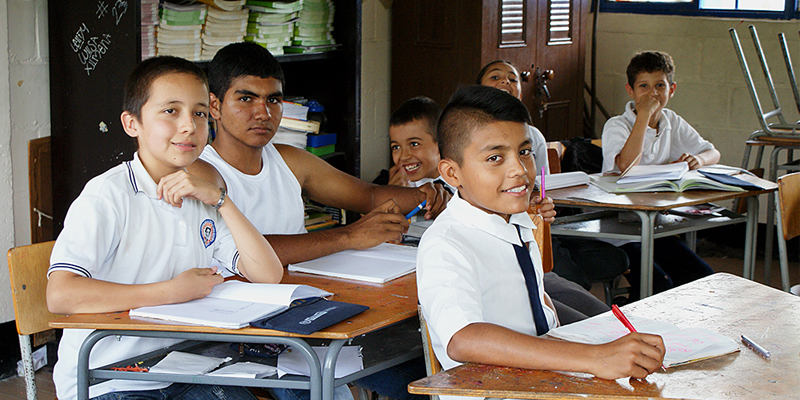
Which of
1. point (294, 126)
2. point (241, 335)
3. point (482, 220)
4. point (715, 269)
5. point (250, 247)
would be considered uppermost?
point (294, 126)

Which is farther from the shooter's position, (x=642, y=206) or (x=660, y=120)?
(x=660, y=120)

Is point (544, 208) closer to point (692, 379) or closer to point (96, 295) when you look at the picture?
point (692, 379)

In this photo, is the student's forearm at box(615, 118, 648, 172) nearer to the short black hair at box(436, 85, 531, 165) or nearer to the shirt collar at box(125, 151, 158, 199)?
the short black hair at box(436, 85, 531, 165)

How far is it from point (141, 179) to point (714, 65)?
4.11m

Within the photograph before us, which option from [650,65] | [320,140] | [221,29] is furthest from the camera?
[320,140]

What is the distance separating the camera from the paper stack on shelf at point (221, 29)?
288 cm

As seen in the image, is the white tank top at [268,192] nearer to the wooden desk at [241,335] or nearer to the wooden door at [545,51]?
the wooden desk at [241,335]

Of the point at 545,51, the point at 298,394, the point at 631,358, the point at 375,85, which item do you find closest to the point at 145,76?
the point at 298,394

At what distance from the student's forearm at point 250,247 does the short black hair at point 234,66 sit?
0.55 meters

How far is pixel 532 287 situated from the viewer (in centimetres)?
152

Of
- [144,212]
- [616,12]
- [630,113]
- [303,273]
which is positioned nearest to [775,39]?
[616,12]

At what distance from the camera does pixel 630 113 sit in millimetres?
3422

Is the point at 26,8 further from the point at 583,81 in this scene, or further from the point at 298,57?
the point at 583,81

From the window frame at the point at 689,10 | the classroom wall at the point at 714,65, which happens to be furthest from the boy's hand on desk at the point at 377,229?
the window frame at the point at 689,10
